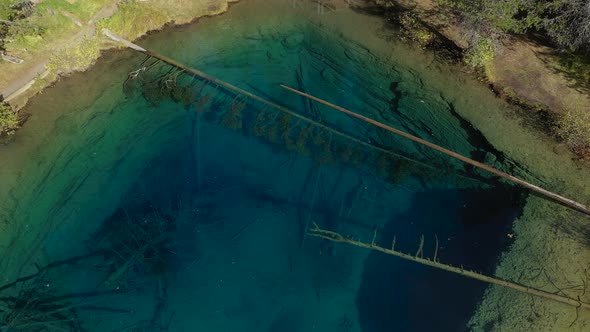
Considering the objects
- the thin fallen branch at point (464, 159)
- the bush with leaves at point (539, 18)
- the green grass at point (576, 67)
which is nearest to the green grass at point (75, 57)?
the thin fallen branch at point (464, 159)

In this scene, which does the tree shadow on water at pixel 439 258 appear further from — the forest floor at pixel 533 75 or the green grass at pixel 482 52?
the green grass at pixel 482 52

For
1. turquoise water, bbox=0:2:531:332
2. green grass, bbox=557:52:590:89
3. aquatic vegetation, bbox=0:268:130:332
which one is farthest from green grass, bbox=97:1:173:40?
green grass, bbox=557:52:590:89

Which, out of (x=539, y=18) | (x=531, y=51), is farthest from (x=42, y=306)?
(x=539, y=18)

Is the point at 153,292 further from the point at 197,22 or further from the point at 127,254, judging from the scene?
the point at 197,22

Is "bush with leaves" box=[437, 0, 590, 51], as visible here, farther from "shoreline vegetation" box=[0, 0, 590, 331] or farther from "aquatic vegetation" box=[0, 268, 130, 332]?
"aquatic vegetation" box=[0, 268, 130, 332]

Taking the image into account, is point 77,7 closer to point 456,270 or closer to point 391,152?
point 391,152

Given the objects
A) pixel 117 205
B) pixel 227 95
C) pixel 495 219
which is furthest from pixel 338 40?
pixel 117 205
